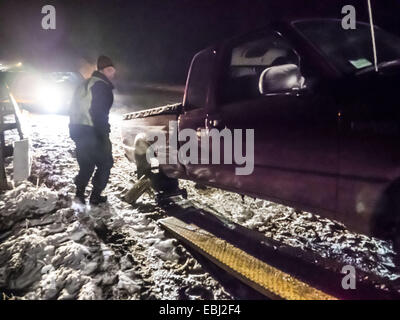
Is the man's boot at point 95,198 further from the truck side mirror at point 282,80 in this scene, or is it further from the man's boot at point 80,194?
the truck side mirror at point 282,80

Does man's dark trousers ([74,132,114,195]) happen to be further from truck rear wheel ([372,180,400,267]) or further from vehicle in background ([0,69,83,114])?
vehicle in background ([0,69,83,114])

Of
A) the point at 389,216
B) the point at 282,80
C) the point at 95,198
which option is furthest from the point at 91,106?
the point at 389,216

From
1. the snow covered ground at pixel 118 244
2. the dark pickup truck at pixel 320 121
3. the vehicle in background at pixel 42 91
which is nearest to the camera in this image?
the dark pickup truck at pixel 320 121

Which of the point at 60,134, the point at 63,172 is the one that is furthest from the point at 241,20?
the point at 63,172

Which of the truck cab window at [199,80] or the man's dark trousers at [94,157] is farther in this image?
the man's dark trousers at [94,157]

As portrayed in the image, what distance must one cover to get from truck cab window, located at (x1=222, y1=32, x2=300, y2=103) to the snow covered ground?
1.49 meters

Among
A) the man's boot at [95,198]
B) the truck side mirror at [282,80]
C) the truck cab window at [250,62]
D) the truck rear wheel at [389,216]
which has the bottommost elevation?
the man's boot at [95,198]

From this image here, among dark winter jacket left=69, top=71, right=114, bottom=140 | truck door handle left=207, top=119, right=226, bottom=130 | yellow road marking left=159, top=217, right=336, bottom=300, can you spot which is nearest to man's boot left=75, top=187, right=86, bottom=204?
dark winter jacket left=69, top=71, right=114, bottom=140

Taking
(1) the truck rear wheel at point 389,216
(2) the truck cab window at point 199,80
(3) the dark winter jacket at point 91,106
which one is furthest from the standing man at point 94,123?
(1) the truck rear wheel at point 389,216

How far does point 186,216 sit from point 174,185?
723 mm

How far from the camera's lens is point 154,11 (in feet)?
55.1

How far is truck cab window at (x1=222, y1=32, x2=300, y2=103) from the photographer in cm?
293

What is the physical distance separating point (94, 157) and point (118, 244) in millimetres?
1330

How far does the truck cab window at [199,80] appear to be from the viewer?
118 inches
